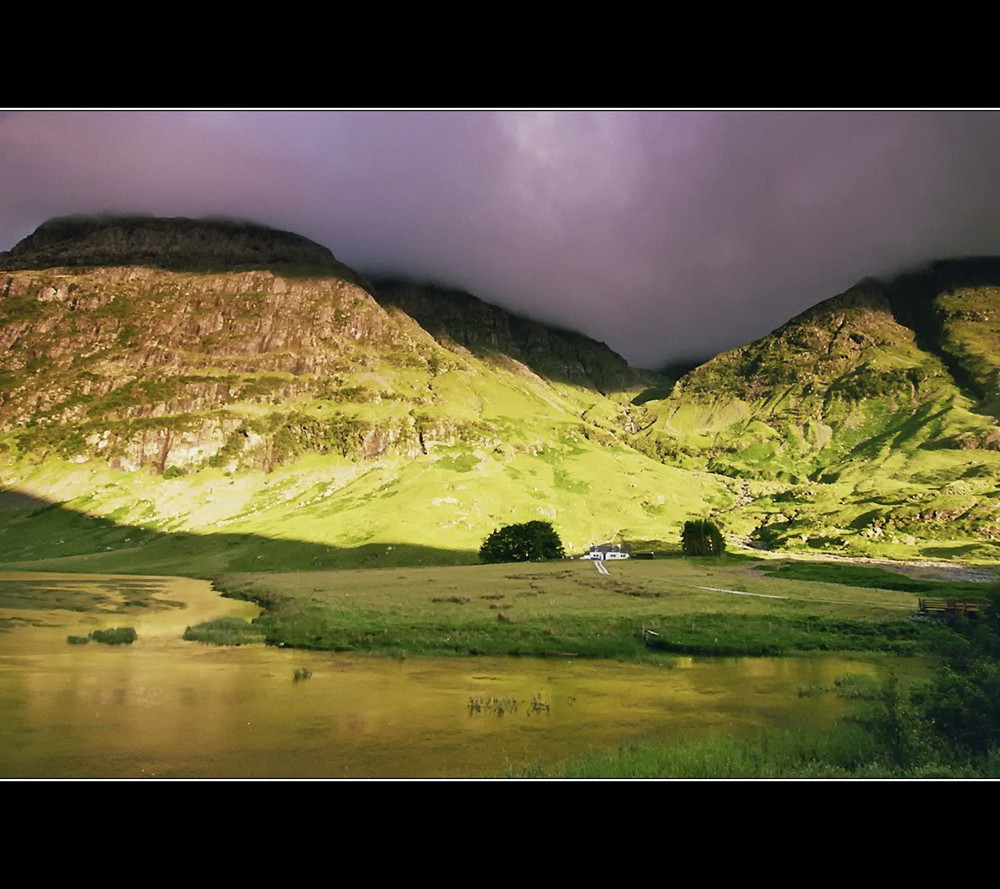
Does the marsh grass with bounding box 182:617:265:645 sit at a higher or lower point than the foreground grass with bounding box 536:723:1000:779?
lower

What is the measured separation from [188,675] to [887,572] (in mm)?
76570

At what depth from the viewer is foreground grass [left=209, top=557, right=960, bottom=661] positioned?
34.9 metres

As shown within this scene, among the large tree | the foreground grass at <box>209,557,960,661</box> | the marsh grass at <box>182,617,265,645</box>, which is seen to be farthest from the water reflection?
the large tree

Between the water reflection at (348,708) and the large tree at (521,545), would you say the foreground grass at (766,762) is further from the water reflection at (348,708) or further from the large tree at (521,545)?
the large tree at (521,545)

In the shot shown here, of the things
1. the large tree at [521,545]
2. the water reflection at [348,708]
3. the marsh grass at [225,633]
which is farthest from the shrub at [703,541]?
the marsh grass at [225,633]

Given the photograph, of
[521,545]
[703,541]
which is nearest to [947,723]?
[703,541]

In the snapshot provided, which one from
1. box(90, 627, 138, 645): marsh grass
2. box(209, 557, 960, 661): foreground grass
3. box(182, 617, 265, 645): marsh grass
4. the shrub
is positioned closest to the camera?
box(209, 557, 960, 661): foreground grass

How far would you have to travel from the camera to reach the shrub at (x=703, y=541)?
101375 mm

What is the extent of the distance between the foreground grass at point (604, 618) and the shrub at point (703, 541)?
1433 inches

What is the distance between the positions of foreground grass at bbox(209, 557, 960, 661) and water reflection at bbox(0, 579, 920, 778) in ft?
7.89

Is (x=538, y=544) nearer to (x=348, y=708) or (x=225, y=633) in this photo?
(x=225, y=633)

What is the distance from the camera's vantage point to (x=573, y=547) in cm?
14712

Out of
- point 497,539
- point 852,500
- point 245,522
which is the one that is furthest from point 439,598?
point 852,500

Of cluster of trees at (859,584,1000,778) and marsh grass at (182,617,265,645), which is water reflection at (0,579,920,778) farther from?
cluster of trees at (859,584,1000,778)
